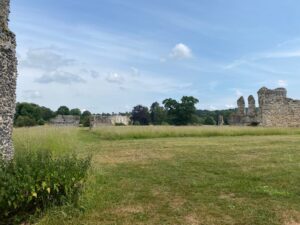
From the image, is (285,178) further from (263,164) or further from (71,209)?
(71,209)

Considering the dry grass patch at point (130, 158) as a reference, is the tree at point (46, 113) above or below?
above

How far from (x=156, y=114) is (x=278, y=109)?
3909cm

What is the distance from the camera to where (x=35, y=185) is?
4.59 meters

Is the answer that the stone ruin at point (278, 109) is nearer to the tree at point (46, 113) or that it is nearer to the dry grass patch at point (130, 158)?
the dry grass patch at point (130, 158)

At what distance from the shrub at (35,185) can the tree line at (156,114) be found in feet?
77.3

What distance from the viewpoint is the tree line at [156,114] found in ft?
160

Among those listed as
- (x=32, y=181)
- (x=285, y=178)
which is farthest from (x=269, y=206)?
(x=32, y=181)

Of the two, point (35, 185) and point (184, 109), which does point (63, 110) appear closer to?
point (184, 109)

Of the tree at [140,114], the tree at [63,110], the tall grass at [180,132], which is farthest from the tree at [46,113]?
the tall grass at [180,132]

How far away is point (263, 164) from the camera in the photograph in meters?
9.05

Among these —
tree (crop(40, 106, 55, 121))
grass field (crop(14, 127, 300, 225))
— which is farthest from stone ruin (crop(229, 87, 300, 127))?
tree (crop(40, 106, 55, 121))

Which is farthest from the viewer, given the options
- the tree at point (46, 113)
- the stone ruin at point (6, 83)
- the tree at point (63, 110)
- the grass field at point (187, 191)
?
the tree at point (63, 110)

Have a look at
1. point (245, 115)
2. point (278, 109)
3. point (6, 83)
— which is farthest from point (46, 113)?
point (6, 83)

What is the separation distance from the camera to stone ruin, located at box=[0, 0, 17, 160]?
225 inches
